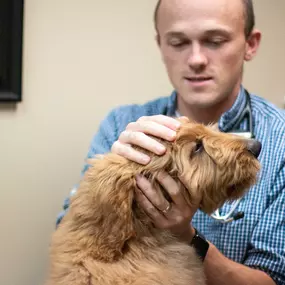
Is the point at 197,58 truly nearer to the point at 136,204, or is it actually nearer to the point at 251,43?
the point at 251,43

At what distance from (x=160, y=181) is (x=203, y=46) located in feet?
1.85

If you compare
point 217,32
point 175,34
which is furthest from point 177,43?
point 217,32

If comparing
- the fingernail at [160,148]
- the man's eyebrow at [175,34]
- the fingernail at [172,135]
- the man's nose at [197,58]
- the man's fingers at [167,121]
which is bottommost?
the fingernail at [160,148]

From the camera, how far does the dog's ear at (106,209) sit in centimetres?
112

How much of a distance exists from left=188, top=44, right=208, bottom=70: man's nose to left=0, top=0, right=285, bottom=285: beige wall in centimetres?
52

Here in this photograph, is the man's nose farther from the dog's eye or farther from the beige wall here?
the beige wall

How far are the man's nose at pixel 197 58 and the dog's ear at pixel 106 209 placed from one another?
476 millimetres

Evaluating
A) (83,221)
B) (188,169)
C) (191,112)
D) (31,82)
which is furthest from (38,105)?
(188,169)

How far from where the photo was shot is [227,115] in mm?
1582

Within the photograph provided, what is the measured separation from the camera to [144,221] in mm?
1202

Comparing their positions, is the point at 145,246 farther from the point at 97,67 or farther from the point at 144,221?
the point at 97,67

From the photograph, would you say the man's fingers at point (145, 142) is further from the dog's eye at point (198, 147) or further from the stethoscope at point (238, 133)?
the stethoscope at point (238, 133)

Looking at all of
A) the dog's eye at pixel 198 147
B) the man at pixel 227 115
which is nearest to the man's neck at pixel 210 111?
the man at pixel 227 115

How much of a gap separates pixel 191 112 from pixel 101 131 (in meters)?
0.33
